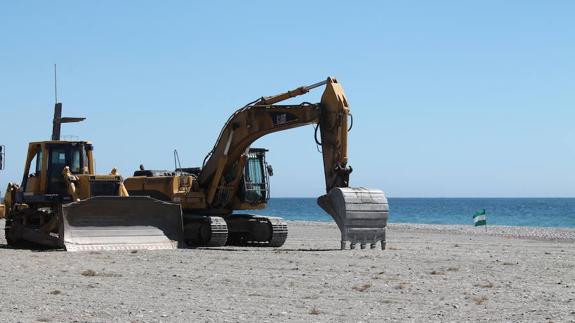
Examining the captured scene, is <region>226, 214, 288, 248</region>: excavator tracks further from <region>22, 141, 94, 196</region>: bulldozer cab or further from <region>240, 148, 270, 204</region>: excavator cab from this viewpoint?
<region>22, 141, 94, 196</region>: bulldozer cab

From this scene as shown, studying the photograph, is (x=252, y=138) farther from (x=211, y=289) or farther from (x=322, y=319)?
(x=322, y=319)

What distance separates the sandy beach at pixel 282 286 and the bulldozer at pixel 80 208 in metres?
1.24

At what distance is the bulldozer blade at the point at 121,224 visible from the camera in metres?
24.3

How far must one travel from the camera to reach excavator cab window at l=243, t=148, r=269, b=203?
2773 centimetres

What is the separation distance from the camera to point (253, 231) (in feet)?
91.7

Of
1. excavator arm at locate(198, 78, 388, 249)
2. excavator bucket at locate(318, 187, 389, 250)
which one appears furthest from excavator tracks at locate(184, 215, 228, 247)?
excavator bucket at locate(318, 187, 389, 250)

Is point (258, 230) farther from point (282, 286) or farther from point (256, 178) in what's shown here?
point (282, 286)

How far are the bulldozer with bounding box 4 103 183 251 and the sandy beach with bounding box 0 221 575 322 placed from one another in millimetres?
1237

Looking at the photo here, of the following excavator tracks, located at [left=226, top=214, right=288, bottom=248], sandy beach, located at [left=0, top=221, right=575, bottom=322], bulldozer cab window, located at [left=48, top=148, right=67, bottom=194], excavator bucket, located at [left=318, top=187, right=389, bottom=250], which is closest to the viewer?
sandy beach, located at [left=0, top=221, right=575, bottom=322]

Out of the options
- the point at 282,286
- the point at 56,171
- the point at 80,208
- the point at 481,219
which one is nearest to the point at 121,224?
the point at 80,208

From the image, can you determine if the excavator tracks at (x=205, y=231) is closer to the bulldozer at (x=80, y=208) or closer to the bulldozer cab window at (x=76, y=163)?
the bulldozer at (x=80, y=208)

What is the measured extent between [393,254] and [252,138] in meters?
5.34

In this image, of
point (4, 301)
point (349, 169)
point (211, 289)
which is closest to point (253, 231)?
point (349, 169)

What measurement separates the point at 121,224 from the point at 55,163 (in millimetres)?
2431
